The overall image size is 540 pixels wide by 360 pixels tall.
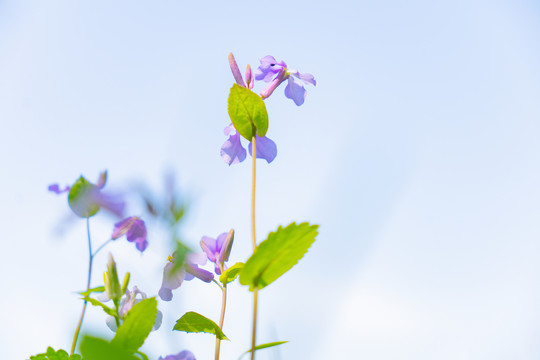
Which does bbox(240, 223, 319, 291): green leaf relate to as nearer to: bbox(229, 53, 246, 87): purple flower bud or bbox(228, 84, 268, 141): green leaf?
bbox(228, 84, 268, 141): green leaf

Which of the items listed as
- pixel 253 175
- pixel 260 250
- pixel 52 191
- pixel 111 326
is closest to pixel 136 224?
pixel 260 250

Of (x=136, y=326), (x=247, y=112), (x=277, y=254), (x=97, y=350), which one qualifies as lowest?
(x=97, y=350)

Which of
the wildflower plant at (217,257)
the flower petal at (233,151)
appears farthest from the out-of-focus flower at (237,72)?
the flower petal at (233,151)

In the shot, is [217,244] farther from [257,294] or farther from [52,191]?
[52,191]

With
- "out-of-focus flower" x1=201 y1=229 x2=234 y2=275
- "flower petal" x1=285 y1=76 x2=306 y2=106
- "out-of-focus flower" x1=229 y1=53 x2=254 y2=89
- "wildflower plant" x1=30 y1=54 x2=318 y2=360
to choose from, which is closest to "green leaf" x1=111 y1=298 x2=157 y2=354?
"wildflower plant" x1=30 y1=54 x2=318 y2=360

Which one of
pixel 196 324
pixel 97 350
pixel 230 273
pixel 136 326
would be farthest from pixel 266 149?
pixel 97 350

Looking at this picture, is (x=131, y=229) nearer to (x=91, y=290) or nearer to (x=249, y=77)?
(x=91, y=290)

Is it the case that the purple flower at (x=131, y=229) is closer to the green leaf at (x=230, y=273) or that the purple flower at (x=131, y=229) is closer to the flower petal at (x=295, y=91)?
the green leaf at (x=230, y=273)
